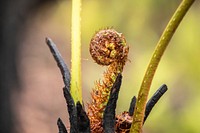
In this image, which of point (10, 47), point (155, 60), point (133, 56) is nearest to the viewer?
point (155, 60)

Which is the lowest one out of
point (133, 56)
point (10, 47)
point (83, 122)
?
point (83, 122)

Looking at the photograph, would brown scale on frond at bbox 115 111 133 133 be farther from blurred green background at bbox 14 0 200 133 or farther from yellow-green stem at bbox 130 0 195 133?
blurred green background at bbox 14 0 200 133

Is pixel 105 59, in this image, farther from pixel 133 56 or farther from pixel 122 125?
pixel 133 56

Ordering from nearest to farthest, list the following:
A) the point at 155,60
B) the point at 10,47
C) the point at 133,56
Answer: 1. the point at 155,60
2. the point at 133,56
3. the point at 10,47

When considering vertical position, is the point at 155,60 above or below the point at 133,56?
below

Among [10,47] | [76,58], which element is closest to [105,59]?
[76,58]

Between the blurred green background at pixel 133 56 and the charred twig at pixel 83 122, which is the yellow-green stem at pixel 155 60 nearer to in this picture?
the charred twig at pixel 83 122

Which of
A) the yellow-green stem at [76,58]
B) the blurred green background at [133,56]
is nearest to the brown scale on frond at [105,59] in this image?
the yellow-green stem at [76,58]

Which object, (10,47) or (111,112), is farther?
(10,47)
